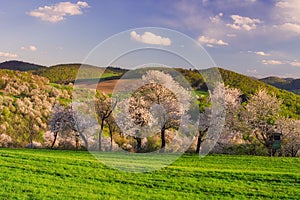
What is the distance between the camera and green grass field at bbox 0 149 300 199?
20.5 metres

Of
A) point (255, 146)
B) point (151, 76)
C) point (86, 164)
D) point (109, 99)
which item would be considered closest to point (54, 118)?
point (109, 99)

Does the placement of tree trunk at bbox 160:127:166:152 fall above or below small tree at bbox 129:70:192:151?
below

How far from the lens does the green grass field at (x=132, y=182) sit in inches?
809

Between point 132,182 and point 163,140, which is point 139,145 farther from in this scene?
point 132,182

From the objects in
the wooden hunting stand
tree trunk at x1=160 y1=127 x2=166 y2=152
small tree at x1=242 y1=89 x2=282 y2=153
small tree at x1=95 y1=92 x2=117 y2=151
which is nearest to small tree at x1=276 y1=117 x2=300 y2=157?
the wooden hunting stand

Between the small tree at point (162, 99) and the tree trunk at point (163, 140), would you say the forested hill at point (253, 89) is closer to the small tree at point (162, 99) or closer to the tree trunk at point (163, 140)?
the small tree at point (162, 99)

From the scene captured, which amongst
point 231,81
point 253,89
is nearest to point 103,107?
point 253,89

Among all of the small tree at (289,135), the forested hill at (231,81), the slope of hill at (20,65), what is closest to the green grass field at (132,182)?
the forested hill at (231,81)

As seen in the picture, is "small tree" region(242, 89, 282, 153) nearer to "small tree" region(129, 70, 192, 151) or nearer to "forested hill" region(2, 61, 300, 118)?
"forested hill" region(2, 61, 300, 118)

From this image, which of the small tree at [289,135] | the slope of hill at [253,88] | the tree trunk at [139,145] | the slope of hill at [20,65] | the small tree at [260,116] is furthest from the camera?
the slope of hill at [20,65]

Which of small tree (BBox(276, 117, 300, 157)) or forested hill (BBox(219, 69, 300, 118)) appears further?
forested hill (BBox(219, 69, 300, 118))

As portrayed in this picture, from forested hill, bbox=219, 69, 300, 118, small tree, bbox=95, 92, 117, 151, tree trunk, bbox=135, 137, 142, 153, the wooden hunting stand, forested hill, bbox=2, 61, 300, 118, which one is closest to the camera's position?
forested hill, bbox=2, 61, 300, 118

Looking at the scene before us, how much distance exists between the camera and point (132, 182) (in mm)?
23094

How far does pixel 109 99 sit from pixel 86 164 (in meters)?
13.7
